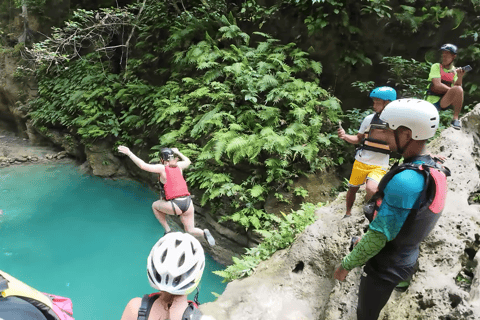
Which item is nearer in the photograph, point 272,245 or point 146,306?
point 146,306

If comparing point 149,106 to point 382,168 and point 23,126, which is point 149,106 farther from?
point 23,126

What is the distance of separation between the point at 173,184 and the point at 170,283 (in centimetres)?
311

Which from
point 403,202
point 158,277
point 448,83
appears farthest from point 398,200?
point 448,83

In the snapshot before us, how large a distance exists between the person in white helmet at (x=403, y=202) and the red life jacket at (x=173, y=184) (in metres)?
3.25

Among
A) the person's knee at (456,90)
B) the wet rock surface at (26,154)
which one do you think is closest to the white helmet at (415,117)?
the person's knee at (456,90)

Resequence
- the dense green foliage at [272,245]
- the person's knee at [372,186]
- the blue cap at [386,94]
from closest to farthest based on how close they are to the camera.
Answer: the blue cap at [386,94], the person's knee at [372,186], the dense green foliage at [272,245]

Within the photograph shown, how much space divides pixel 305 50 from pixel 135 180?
738cm

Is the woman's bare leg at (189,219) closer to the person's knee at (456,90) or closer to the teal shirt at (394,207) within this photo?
the teal shirt at (394,207)

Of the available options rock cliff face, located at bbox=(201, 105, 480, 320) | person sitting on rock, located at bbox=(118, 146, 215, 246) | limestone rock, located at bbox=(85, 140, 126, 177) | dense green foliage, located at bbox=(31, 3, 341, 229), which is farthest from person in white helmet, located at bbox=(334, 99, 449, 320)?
limestone rock, located at bbox=(85, 140, 126, 177)

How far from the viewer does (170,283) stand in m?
1.71

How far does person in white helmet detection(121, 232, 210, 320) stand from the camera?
171 centimetres

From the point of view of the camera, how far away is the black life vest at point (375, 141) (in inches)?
129

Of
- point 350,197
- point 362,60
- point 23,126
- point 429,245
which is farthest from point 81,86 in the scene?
point 429,245

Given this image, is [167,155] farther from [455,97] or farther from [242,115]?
[455,97]
